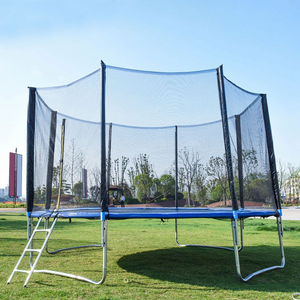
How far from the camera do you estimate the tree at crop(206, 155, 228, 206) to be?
372 cm

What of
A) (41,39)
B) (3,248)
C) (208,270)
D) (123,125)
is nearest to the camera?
(208,270)

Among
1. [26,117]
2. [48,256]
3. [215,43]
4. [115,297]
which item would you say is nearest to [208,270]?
[115,297]

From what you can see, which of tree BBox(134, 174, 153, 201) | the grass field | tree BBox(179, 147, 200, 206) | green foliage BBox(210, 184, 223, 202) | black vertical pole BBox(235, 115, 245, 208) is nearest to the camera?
the grass field

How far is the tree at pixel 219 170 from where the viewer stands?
3721 millimetres

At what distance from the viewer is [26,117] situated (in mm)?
3221

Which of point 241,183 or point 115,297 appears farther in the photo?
point 241,183

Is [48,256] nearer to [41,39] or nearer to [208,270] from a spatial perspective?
[208,270]

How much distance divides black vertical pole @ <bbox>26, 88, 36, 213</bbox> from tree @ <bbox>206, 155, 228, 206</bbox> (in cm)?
224

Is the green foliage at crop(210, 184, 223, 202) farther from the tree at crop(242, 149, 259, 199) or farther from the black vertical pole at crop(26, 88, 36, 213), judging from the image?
the black vertical pole at crop(26, 88, 36, 213)

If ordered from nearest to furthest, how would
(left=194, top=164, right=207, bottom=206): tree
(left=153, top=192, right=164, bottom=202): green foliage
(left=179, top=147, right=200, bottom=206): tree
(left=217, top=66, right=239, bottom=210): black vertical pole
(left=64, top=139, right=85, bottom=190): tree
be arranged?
1. (left=217, top=66, right=239, bottom=210): black vertical pole
2. (left=64, top=139, right=85, bottom=190): tree
3. (left=194, top=164, right=207, bottom=206): tree
4. (left=179, top=147, right=200, bottom=206): tree
5. (left=153, top=192, right=164, bottom=202): green foliage

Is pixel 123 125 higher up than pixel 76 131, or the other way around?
pixel 123 125

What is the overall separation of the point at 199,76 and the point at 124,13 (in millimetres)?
1780

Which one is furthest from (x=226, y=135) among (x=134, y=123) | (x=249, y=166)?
(x=134, y=123)

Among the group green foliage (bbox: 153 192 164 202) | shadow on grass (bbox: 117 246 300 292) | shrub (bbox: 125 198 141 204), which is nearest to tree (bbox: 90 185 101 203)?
shadow on grass (bbox: 117 246 300 292)
